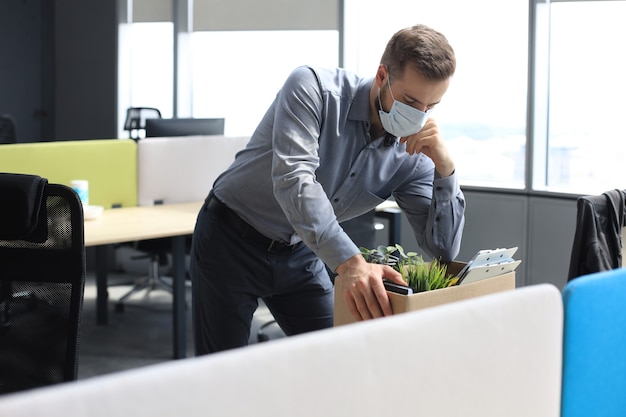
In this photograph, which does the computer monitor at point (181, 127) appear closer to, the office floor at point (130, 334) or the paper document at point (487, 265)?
the office floor at point (130, 334)

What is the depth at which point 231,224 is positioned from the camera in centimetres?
220

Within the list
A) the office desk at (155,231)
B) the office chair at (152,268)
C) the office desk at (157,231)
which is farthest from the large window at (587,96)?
the office chair at (152,268)

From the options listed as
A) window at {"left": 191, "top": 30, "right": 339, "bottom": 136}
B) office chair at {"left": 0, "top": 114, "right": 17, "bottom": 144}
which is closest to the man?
window at {"left": 191, "top": 30, "right": 339, "bottom": 136}

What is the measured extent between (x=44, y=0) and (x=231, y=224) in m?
5.16

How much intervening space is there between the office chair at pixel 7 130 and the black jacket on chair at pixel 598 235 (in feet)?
16.1

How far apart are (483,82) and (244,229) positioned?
11.2 feet

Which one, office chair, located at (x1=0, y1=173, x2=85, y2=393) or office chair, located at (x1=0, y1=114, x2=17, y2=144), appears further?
office chair, located at (x1=0, y1=114, x2=17, y2=144)

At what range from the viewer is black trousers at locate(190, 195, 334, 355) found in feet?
7.13

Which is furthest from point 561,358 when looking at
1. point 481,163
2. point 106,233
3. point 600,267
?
point 481,163

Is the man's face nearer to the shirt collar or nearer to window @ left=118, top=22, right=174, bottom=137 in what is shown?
the shirt collar

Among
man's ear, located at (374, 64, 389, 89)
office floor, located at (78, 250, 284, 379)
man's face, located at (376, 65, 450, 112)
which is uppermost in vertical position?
man's ear, located at (374, 64, 389, 89)

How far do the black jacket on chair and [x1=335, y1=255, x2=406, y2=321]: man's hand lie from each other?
1.48ft

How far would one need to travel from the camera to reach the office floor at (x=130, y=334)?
4.27 meters

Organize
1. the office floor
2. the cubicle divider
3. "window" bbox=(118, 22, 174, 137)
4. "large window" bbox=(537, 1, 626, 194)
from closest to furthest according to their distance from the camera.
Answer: the office floor < the cubicle divider < "large window" bbox=(537, 1, 626, 194) < "window" bbox=(118, 22, 174, 137)
